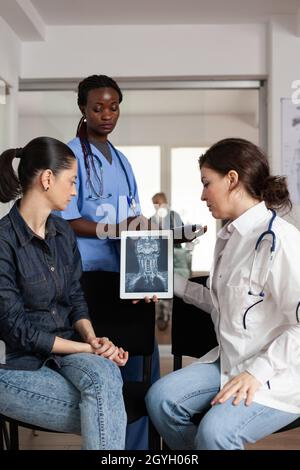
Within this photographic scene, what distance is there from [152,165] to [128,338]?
2756mm

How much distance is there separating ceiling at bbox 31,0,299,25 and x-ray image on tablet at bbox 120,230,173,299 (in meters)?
2.57

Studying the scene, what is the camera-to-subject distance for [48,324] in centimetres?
160

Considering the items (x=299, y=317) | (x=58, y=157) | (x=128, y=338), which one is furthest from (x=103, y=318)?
(x=299, y=317)

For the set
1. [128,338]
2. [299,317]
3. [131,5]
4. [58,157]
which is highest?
[131,5]

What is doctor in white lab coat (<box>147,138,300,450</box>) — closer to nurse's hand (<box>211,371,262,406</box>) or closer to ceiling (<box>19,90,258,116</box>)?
nurse's hand (<box>211,371,262,406</box>)

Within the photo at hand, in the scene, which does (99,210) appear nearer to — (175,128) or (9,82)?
(9,82)

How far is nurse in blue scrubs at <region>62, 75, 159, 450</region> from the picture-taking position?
2.00 meters

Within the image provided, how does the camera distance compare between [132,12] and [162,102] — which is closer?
[132,12]

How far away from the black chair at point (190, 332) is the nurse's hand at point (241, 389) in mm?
498

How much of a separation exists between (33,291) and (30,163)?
36cm

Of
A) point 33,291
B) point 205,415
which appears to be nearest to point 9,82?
point 33,291

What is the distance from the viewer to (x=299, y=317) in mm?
1441
